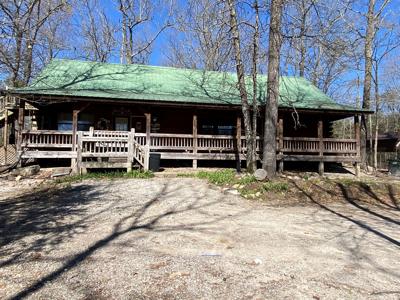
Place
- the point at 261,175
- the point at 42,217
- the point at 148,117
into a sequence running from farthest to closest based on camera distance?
the point at 148,117 < the point at 261,175 < the point at 42,217

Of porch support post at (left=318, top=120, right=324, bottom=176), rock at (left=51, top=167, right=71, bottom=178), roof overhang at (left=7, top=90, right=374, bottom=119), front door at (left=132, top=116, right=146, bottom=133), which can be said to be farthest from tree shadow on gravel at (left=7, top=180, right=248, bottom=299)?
porch support post at (left=318, top=120, right=324, bottom=176)

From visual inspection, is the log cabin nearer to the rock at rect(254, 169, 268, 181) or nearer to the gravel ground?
the rock at rect(254, 169, 268, 181)

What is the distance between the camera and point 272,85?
1187 centimetres

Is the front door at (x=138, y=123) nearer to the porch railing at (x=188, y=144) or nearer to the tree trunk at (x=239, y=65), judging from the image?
the porch railing at (x=188, y=144)

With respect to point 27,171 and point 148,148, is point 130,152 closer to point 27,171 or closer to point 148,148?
point 148,148

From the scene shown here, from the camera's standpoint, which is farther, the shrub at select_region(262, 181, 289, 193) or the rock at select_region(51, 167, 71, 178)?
the rock at select_region(51, 167, 71, 178)

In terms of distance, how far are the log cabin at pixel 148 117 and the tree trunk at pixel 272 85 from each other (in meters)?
1.33

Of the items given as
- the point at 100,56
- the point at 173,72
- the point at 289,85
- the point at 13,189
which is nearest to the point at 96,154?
the point at 13,189

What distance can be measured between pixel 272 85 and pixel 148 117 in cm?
566

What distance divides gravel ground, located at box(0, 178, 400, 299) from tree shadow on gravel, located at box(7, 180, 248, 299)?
0.06ft

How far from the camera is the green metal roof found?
1473 centimetres

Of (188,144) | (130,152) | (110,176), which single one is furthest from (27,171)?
→ (188,144)

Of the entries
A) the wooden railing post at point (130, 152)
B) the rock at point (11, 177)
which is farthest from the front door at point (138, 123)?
the rock at point (11, 177)

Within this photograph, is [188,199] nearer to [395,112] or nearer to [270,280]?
[270,280]
